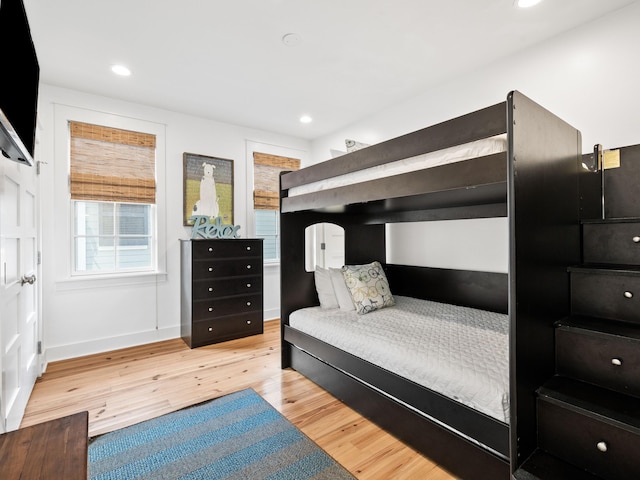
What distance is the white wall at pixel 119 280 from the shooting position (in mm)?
2945

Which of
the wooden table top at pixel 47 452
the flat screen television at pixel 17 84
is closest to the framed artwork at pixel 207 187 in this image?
the flat screen television at pixel 17 84

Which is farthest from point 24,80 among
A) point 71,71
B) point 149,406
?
point 149,406

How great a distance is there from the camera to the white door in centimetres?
163

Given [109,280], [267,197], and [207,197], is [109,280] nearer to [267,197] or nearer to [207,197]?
[207,197]

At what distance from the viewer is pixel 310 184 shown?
2.45m

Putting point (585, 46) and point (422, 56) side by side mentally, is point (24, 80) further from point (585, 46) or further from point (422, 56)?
point (585, 46)

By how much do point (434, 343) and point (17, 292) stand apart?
2493 mm

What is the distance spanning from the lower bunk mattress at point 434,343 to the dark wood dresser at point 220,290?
1060 mm

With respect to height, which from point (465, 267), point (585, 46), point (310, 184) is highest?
point (585, 46)

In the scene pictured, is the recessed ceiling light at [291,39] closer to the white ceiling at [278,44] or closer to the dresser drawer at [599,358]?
the white ceiling at [278,44]

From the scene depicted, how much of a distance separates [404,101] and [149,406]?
3.49 metres

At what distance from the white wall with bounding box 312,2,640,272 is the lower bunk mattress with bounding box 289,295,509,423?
1.97 ft

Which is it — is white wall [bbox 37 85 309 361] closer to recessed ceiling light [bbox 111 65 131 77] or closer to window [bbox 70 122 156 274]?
window [bbox 70 122 156 274]

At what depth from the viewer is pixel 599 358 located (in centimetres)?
137
